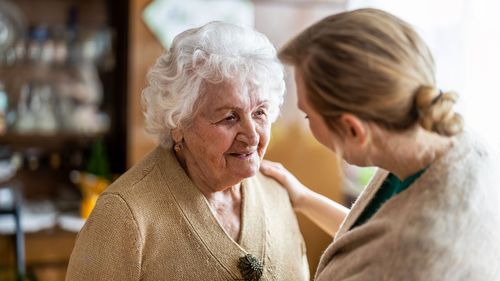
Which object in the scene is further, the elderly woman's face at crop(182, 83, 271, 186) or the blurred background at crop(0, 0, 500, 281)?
the blurred background at crop(0, 0, 500, 281)

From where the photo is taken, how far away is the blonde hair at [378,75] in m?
0.92

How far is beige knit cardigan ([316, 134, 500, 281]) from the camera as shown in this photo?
36.0 inches

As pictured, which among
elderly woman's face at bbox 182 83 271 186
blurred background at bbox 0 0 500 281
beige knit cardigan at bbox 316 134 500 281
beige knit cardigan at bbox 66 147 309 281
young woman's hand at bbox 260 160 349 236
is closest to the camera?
beige knit cardigan at bbox 316 134 500 281

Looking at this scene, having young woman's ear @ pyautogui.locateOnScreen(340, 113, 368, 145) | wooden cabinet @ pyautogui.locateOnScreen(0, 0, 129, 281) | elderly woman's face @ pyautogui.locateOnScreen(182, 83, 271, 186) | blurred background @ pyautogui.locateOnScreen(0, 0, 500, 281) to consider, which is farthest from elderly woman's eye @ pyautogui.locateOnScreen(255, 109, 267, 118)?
wooden cabinet @ pyautogui.locateOnScreen(0, 0, 129, 281)

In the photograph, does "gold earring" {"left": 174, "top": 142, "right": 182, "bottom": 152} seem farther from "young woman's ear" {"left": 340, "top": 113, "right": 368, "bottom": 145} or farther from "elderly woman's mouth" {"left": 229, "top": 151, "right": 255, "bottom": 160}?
"young woman's ear" {"left": 340, "top": 113, "right": 368, "bottom": 145}

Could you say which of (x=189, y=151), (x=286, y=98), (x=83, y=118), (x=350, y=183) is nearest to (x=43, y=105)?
(x=83, y=118)

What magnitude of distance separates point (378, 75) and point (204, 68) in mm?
586

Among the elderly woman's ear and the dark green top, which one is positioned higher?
the dark green top

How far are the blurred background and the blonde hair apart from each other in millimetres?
1911

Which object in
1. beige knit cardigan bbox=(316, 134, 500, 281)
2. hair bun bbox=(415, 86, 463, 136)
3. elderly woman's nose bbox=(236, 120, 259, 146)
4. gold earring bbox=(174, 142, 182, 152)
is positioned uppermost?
hair bun bbox=(415, 86, 463, 136)

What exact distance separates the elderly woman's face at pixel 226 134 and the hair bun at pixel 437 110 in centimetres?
58

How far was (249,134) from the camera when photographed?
57.9 inches

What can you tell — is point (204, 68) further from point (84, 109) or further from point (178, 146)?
point (84, 109)

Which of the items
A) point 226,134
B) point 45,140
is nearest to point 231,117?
point 226,134
